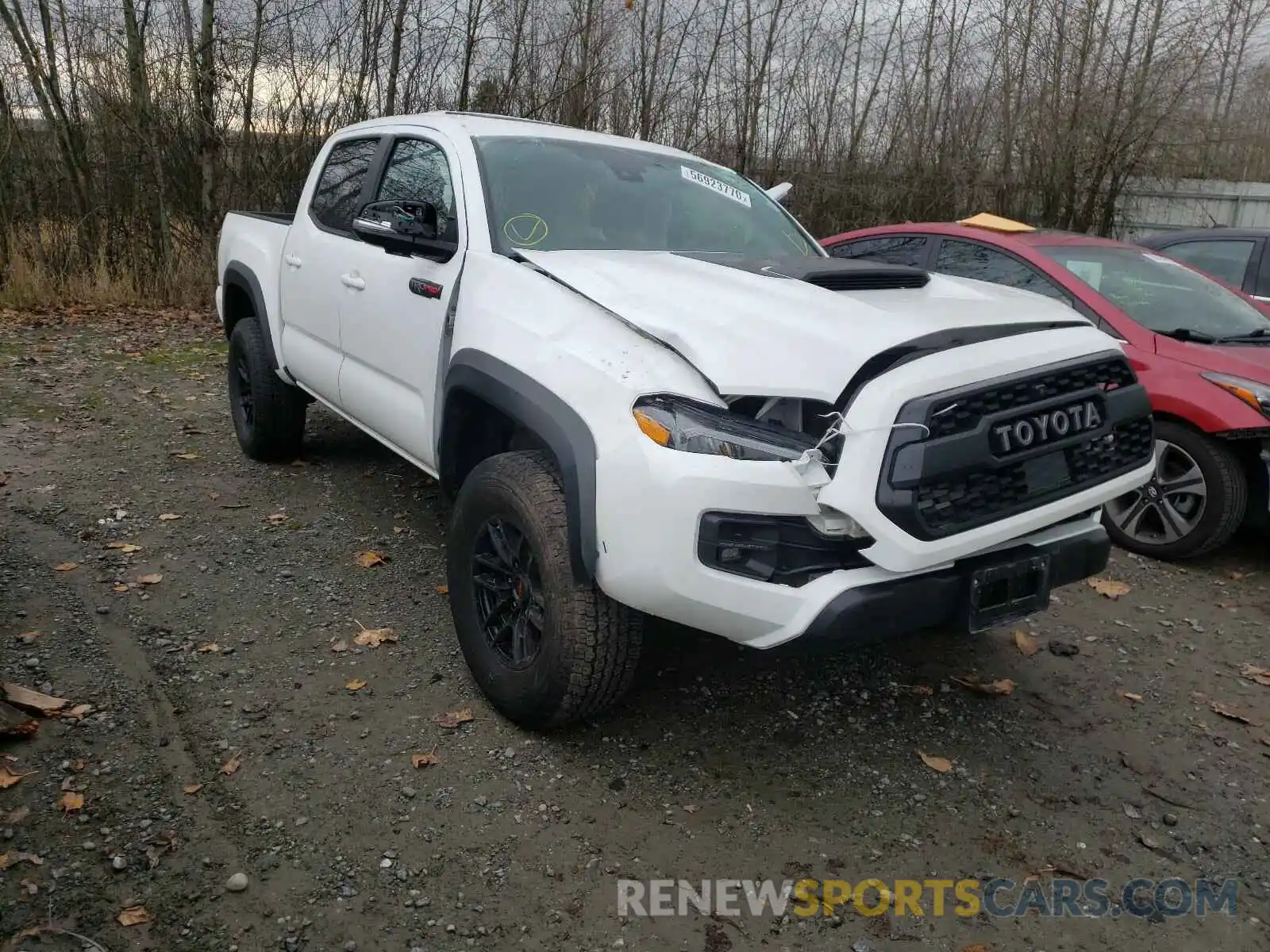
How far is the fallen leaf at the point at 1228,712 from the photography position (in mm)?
3504

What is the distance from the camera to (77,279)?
10969 millimetres

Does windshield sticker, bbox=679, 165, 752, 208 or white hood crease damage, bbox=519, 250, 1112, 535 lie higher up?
windshield sticker, bbox=679, 165, 752, 208

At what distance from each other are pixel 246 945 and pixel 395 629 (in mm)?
1634

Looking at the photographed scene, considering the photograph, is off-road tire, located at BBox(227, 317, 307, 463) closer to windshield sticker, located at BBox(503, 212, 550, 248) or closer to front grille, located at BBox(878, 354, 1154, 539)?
windshield sticker, located at BBox(503, 212, 550, 248)

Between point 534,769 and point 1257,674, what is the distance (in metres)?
2.89

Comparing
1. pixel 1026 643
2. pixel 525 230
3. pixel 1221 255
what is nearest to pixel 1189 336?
pixel 1026 643

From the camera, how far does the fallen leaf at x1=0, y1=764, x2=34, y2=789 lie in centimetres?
278

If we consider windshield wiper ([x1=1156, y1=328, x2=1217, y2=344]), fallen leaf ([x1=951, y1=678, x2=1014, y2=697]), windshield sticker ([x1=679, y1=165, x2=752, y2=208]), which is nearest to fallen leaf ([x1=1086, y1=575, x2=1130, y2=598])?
fallen leaf ([x1=951, y1=678, x2=1014, y2=697])

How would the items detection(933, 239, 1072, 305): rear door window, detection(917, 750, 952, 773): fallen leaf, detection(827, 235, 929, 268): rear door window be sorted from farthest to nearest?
detection(827, 235, 929, 268): rear door window → detection(933, 239, 1072, 305): rear door window → detection(917, 750, 952, 773): fallen leaf

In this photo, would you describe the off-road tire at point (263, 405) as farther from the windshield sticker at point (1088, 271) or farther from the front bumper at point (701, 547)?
the windshield sticker at point (1088, 271)

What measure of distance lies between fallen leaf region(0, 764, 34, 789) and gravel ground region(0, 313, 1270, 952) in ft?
0.11

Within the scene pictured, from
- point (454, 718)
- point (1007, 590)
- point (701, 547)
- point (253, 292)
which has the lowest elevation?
point (454, 718)

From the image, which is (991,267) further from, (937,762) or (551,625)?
(551,625)

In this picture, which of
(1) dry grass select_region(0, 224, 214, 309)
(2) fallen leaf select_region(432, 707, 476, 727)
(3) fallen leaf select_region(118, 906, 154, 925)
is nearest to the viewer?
(3) fallen leaf select_region(118, 906, 154, 925)
